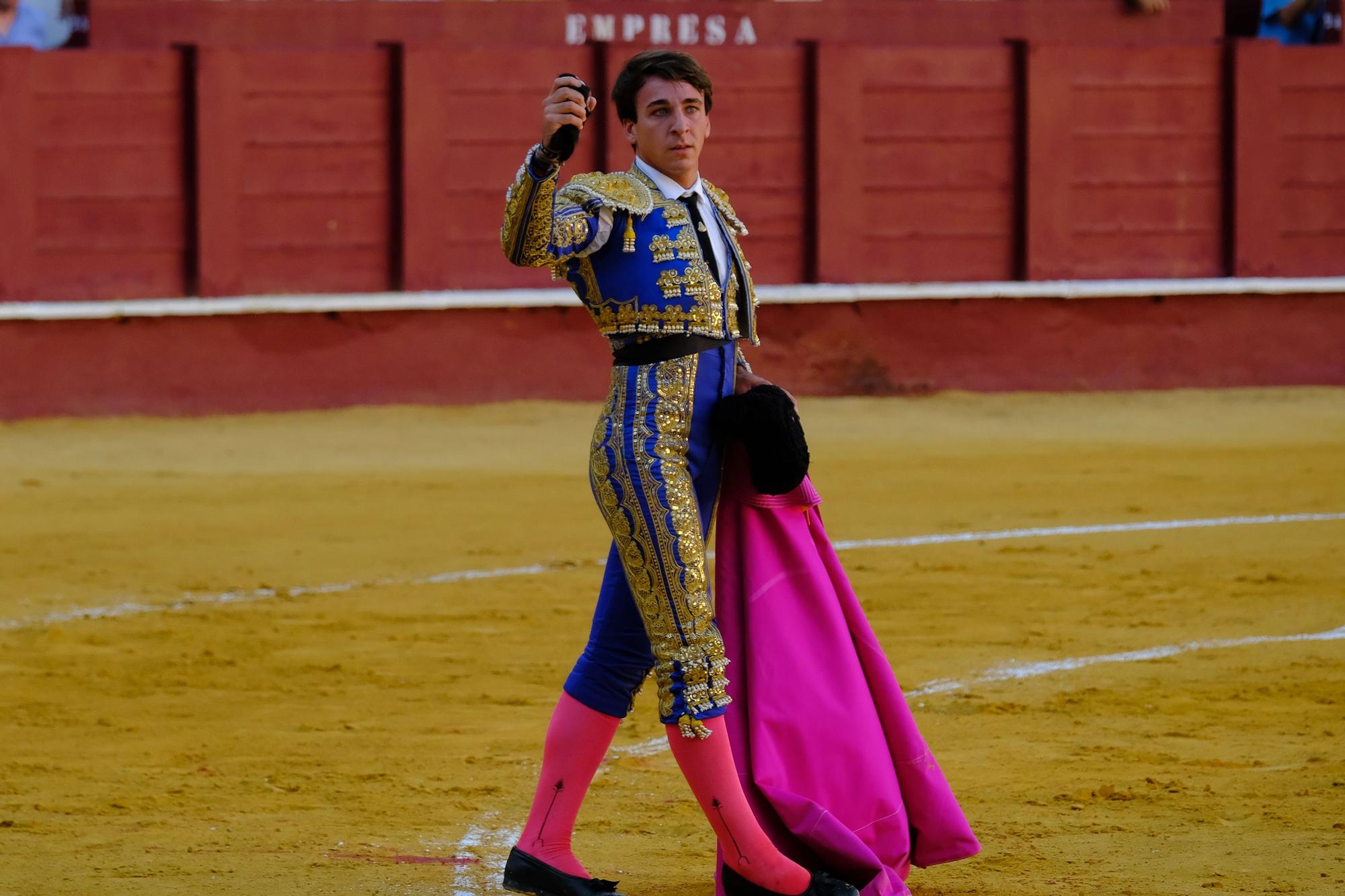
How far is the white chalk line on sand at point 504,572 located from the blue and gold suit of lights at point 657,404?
8.72ft

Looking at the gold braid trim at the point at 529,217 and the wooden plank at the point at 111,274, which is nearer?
the gold braid trim at the point at 529,217

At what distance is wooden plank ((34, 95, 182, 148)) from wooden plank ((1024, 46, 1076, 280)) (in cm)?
415

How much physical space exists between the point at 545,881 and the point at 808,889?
0.37 m

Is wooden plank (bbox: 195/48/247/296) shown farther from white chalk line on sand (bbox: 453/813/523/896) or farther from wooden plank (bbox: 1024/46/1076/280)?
white chalk line on sand (bbox: 453/813/523/896)

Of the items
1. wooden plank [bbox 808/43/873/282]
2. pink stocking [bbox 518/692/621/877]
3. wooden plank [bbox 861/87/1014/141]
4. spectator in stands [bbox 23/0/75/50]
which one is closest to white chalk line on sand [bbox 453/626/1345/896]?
pink stocking [bbox 518/692/621/877]

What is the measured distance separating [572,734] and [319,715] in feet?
4.32

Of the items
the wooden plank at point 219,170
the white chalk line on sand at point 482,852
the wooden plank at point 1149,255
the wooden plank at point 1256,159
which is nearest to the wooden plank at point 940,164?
the wooden plank at point 1149,255

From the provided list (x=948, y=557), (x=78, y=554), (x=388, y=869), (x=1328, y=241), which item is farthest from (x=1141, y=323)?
(x=388, y=869)

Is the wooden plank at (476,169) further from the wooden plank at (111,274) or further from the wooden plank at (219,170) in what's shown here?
the wooden plank at (111,274)

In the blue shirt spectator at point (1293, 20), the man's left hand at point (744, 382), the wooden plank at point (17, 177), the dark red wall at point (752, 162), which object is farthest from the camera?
the blue shirt spectator at point (1293, 20)

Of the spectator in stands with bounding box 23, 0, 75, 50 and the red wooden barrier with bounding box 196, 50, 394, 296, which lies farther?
the spectator in stands with bounding box 23, 0, 75, 50

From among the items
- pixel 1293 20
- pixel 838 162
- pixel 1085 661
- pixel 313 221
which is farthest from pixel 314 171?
pixel 1085 661

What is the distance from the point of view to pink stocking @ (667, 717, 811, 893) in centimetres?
264

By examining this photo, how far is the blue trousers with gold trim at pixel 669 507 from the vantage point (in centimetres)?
262
